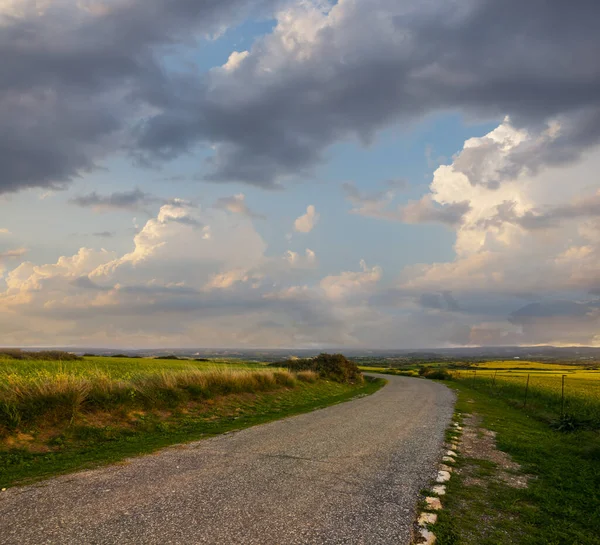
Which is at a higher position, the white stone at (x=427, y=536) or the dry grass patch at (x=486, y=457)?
the white stone at (x=427, y=536)

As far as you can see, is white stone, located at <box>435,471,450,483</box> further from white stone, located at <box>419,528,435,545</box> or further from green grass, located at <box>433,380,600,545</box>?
white stone, located at <box>419,528,435,545</box>

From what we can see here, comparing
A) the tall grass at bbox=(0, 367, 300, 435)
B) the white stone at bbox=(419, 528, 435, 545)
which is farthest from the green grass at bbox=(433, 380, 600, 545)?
the tall grass at bbox=(0, 367, 300, 435)

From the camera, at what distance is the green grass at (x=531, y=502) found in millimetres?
6398

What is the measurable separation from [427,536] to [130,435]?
10840 mm

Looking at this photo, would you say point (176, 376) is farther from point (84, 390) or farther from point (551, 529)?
point (551, 529)

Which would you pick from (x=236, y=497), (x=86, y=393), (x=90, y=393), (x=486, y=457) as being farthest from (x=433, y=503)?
(x=90, y=393)

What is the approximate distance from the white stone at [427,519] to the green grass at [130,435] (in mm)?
7305

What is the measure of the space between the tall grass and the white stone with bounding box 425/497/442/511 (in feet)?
37.8

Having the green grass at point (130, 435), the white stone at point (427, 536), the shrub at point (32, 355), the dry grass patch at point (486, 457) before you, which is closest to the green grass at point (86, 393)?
the green grass at point (130, 435)

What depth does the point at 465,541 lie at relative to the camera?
606 cm

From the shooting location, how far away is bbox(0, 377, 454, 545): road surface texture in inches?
228

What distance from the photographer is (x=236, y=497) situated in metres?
7.27

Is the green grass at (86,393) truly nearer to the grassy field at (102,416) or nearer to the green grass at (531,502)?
the grassy field at (102,416)

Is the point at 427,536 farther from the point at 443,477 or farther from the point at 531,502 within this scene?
the point at 443,477
